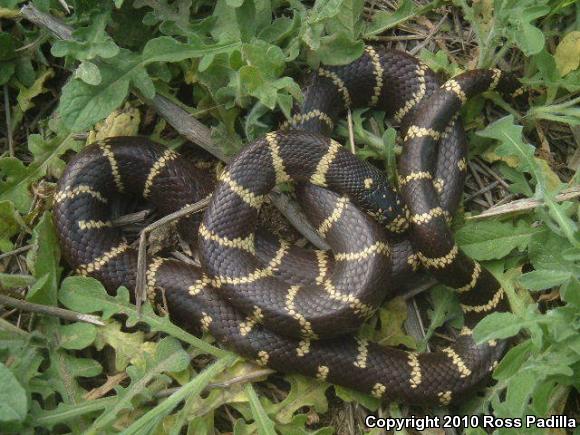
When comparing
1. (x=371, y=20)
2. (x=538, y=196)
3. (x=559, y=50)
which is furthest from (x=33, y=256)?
(x=559, y=50)

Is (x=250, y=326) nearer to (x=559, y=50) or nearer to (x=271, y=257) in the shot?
(x=271, y=257)

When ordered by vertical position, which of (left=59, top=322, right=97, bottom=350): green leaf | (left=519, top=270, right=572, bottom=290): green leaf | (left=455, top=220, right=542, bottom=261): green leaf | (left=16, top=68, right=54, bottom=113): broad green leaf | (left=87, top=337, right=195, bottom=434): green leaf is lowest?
(left=87, top=337, right=195, bottom=434): green leaf

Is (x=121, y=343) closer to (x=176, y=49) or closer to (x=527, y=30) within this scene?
(x=176, y=49)

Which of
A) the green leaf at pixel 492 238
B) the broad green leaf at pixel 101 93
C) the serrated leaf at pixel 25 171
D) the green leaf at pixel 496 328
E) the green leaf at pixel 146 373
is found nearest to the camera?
the green leaf at pixel 496 328

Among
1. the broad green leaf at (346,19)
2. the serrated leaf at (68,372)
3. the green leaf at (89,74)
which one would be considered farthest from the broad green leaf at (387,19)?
the serrated leaf at (68,372)

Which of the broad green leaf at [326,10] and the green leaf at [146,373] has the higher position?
the broad green leaf at [326,10]

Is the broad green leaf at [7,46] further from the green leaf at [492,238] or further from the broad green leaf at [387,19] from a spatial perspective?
the green leaf at [492,238]

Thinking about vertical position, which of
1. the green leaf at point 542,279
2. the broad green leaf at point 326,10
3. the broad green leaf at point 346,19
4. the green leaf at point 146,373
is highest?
the broad green leaf at point 326,10

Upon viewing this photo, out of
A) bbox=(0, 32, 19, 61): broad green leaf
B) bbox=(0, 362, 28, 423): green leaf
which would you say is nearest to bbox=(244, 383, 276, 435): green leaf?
bbox=(0, 362, 28, 423): green leaf

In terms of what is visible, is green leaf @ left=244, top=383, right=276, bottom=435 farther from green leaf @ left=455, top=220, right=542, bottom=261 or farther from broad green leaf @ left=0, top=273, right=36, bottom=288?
green leaf @ left=455, top=220, right=542, bottom=261
